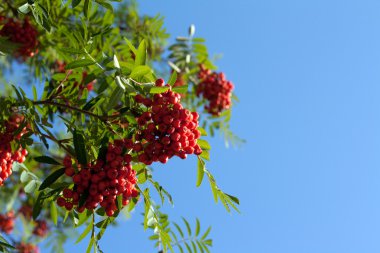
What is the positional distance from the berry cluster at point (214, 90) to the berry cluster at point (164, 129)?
3030mm

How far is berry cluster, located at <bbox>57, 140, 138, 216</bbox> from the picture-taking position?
2303 millimetres

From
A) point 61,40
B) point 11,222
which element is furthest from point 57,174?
point 11,222

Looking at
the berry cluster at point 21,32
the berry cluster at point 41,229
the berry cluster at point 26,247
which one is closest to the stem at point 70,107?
the berry cluster at point 21,32

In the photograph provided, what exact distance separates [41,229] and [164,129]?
4768mm

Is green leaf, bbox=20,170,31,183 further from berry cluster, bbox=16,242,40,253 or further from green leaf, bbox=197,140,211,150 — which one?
berry cluster, bbox=16,242,40,253

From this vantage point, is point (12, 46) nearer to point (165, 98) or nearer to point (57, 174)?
point (57, 174)

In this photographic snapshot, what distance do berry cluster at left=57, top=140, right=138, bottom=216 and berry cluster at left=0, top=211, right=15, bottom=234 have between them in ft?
15.3

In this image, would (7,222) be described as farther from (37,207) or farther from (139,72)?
(139,72)

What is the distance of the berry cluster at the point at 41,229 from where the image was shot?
21.2ft

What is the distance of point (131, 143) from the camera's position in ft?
7.76

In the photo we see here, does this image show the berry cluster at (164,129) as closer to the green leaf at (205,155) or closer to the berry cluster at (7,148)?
the green leaf at (205,155)

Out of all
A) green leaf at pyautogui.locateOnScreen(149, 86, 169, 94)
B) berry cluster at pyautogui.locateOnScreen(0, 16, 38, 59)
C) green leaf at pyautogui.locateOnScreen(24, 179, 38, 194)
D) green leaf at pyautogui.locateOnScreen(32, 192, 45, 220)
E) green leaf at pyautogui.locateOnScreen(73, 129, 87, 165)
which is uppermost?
berry cluster at pyautogui.locateOnScreen(0, 16, 38, 59)

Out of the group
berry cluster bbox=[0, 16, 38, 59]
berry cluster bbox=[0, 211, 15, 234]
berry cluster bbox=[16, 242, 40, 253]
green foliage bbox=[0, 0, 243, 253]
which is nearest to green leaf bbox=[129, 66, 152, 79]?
green foliage bbox=[0, 0, 243, 253]

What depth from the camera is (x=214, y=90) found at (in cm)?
538
